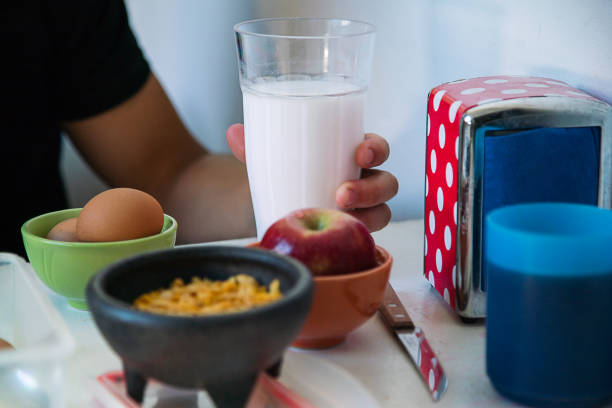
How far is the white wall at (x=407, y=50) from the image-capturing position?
2.43ft

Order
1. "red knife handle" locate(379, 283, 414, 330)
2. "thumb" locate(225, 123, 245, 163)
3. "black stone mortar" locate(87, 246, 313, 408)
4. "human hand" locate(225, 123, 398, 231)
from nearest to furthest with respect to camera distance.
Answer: "black stone mortar" locate(87, 246, 313, 408) → "red knife handle" locate(379, 283, 414, 330) → "human hand" locate(225, 123, 398, 231) → "thumb" locate(225, 123, 245, 163)

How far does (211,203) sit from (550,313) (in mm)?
1012

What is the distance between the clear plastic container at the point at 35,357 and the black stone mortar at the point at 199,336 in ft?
0.11

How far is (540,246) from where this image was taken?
0.45 m

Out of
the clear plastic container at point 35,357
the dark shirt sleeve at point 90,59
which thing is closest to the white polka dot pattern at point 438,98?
the clear plastic container at point 35,357

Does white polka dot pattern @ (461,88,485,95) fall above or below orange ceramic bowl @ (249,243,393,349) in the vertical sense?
above

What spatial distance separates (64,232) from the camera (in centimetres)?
69

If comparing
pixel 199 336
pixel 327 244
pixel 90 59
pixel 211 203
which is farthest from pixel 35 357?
pixel 90 59

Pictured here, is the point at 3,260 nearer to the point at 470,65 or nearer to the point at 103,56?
the point at 470,65

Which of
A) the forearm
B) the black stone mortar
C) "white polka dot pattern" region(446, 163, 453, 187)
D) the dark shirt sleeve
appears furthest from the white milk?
the dark shirt sleeve

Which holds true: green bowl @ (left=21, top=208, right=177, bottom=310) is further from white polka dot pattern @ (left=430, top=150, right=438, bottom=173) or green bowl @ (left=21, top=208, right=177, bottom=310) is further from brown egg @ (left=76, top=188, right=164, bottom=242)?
white polka dot pattern @ (left=430, top=150, right=438, bottom=173)

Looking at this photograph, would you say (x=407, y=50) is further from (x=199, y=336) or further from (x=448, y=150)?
(x=199, y=336)

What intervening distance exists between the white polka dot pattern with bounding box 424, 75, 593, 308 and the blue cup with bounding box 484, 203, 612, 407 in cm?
16

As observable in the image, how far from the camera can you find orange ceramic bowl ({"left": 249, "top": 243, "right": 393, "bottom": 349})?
1.77 ft
